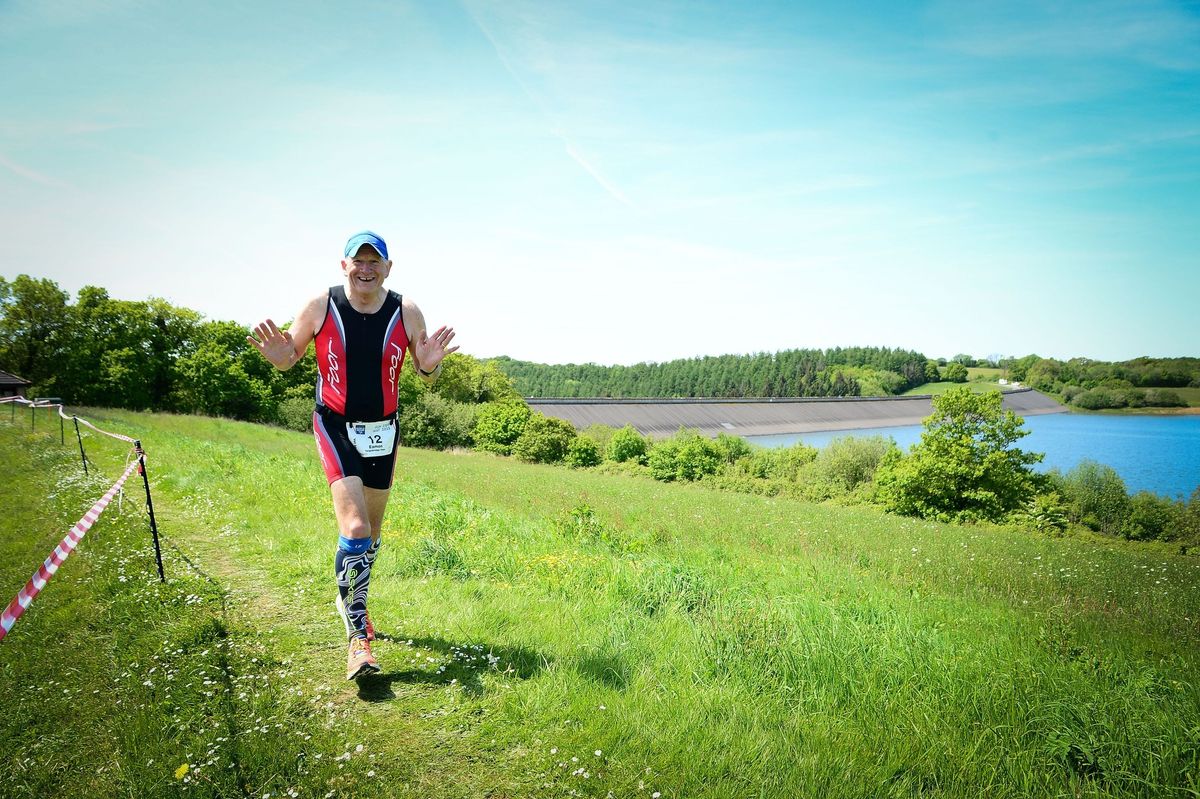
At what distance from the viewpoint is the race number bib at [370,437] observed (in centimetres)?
451

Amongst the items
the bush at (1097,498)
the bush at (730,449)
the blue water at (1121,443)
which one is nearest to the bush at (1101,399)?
the blue water at (1121,443)

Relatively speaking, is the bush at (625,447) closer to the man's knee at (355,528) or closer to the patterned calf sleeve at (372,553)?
the patterned calf sleeve at (372,553)

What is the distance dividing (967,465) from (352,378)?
31534 millimetres

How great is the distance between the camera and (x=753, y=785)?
10.0 feet

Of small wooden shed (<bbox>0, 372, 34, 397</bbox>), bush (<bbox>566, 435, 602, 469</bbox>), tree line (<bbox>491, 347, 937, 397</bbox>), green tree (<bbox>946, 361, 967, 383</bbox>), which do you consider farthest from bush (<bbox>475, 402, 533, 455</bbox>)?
green tree (<bbox>946, 361, 967, 383</bbox>)

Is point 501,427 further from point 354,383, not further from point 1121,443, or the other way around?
point 1121,443

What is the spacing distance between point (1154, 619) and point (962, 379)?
163331 millimetres

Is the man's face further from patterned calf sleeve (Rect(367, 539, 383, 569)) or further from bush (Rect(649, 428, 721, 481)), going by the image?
bush (Rect(649, 428, 721, 481))

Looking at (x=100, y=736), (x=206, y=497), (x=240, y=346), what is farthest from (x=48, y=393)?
(x=100, y=736)

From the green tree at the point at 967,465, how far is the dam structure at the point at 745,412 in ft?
114

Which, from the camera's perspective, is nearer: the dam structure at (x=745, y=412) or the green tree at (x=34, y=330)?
the green tree at (x=34, y=330)

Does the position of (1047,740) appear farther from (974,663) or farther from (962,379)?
(962,379)

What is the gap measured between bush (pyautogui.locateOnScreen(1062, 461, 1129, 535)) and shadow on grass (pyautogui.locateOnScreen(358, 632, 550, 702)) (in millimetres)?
33623

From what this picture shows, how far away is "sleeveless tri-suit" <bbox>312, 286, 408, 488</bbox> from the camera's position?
14.5ft
